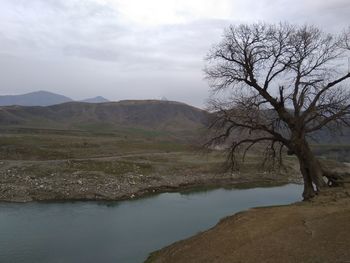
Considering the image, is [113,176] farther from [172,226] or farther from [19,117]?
[19,117]

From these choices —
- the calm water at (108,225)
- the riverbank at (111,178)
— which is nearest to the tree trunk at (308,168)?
the calm water at (108,225)

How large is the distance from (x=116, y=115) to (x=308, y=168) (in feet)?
492

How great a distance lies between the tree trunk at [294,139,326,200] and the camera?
2145 cm

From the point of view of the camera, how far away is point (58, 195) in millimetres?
38500

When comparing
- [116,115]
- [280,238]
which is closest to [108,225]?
[280,238]

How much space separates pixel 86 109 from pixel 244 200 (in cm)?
13627

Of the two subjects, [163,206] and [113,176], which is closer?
[163,206]

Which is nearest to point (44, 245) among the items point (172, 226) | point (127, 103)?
point (172, 226)

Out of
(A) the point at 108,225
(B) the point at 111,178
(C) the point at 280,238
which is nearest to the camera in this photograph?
(C) the point at 280,238

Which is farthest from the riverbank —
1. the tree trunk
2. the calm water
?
the tree trunk

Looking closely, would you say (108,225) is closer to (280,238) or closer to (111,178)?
(111,178)

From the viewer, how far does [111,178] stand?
148 ft

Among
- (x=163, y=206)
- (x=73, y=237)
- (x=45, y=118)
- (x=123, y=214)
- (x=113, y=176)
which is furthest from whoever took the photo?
(x=45, y=118)

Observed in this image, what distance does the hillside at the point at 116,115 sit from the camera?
141 metres
